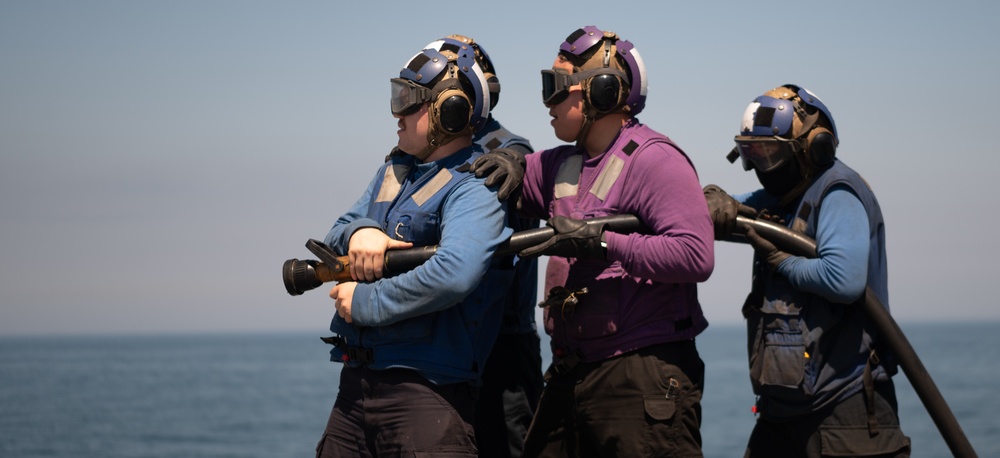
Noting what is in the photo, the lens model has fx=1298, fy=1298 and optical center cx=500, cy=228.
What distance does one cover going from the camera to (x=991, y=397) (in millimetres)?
103125

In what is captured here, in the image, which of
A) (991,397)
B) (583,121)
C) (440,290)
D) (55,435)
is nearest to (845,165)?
(583,121)

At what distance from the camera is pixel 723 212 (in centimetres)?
721

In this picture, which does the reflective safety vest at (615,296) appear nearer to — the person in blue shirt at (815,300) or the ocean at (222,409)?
the person in blue shirt at (815,300)

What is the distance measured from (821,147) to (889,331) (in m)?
1.11

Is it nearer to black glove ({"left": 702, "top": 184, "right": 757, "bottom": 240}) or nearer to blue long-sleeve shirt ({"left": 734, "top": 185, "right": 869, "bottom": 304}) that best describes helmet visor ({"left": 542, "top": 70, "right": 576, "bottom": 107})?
black glove ({"left": 702, "top": 184, "right": 757, "bottom": 240})

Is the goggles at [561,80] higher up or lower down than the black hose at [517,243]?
higher up

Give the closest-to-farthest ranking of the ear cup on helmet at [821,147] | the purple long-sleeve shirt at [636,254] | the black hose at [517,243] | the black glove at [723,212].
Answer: the purple long-sleeve shirt at [636,254], the black hose at [517,243], the black glove at [723,212], the ear cup on helmet at [821,147]

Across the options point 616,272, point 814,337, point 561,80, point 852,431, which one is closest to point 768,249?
point 814,337

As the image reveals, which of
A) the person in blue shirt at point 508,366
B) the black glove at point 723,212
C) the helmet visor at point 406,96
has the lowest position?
the person in blue shirt at point 508,366

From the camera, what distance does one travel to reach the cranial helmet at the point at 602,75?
277 inches

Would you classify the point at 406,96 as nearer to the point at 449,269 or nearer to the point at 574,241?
the point at 449,269

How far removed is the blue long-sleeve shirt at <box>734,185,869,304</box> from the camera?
7.03 m

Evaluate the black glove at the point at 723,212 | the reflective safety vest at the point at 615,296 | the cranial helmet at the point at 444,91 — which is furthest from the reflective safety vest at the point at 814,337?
the cranial helmet at the point at 444,91

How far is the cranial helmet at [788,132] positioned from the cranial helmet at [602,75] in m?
0.84
